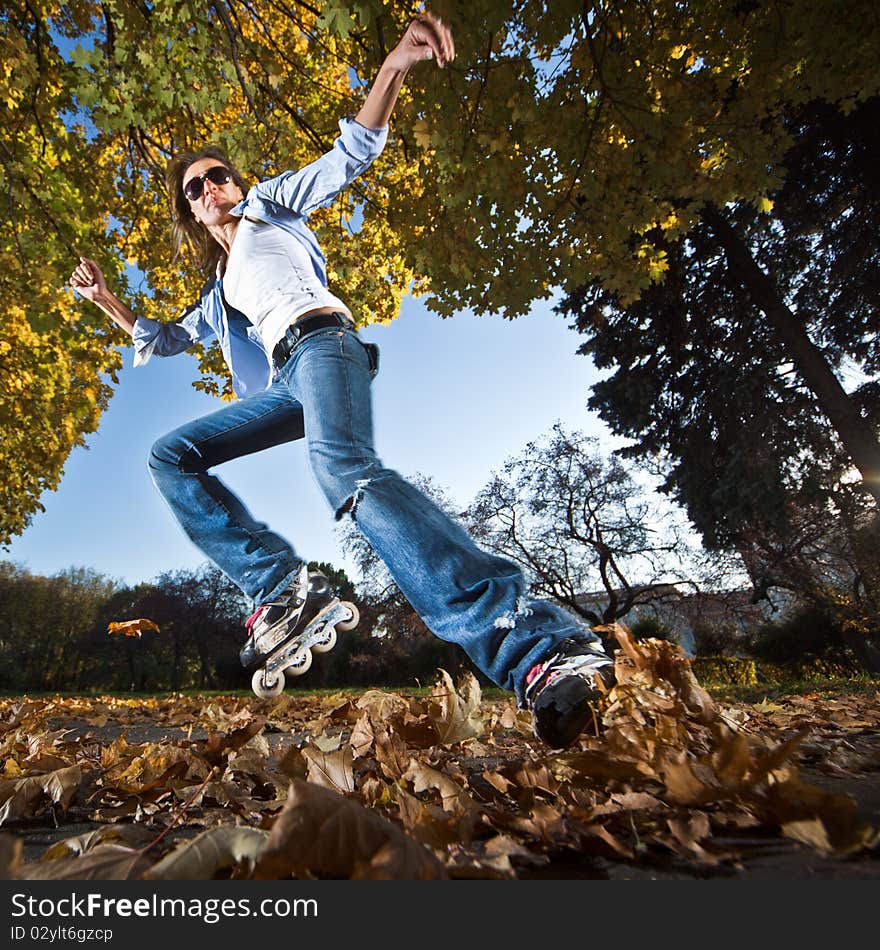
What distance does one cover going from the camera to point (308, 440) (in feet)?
6.08

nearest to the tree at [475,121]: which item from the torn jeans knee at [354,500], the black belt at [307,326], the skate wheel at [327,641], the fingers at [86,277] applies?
the fingers at [86,277]

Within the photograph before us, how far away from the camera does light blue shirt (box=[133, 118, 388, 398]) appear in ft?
7.25

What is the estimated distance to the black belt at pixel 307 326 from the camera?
204 cm

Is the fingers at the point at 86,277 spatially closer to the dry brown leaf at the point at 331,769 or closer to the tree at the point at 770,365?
the dry brown leaf at the point at 331,769

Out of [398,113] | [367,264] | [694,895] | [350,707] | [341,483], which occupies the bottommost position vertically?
[694,895]

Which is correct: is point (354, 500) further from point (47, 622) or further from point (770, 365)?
point (47, 622)

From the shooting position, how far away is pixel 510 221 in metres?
4.55

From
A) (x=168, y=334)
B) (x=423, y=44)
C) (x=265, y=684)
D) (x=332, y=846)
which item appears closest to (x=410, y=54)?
(x=423, y=44)

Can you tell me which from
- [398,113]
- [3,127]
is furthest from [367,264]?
[3,127]

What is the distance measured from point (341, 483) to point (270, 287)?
102cm

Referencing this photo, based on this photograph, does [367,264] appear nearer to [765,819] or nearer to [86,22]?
[86,22]

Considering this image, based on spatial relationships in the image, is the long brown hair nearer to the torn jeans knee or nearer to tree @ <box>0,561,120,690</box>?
the torn jeans knee

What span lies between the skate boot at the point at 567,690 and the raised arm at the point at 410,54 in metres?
2.07

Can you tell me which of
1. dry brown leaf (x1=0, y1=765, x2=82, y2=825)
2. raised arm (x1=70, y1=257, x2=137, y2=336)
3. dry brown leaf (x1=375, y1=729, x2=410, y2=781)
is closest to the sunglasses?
raised arm (x1=70, y1=257, x2=137, y2=336)
